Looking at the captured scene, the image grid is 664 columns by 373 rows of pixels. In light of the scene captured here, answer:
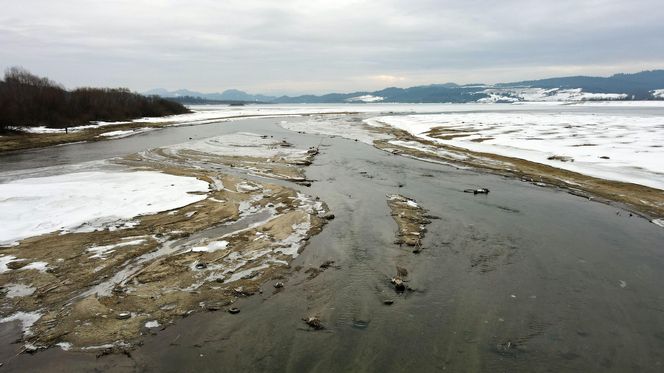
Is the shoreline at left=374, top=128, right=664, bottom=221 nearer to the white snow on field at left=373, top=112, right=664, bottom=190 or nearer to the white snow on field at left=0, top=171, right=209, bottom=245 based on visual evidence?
the white snow on field at left=373, top=112, right=664, bottom=190

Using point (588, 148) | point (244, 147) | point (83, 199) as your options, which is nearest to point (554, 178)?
point (588, 148)

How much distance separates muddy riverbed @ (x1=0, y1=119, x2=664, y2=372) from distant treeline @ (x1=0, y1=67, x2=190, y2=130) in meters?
47.0

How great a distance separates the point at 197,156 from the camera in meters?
30.4

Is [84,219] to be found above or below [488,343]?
above

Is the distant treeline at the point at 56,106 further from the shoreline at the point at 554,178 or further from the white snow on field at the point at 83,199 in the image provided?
the shoreline at the point at 554,178

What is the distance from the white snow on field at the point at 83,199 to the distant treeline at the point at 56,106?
32.5 m

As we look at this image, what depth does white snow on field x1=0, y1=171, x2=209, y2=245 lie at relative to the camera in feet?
43.8

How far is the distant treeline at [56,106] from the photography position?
1865 inches

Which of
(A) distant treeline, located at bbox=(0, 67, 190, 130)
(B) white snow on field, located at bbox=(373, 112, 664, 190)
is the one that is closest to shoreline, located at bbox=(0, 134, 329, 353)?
(B) white snow on field, located at bbox=(373, 112, 664, 190)

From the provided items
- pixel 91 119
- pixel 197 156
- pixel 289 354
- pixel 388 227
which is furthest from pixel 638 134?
pixel 91 119

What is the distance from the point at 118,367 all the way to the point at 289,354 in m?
2.85

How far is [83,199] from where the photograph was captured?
1612 centimetres

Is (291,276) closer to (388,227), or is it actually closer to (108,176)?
(388,227)

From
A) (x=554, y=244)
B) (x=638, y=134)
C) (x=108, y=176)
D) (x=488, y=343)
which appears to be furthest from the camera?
(x=638, y=134)
